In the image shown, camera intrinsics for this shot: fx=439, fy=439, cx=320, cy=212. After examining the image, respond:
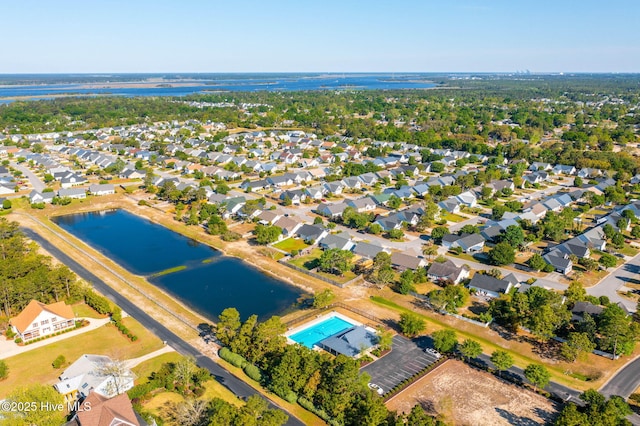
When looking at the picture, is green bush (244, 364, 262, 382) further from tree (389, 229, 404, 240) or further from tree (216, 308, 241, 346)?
tree (389, 229, 404, 240)

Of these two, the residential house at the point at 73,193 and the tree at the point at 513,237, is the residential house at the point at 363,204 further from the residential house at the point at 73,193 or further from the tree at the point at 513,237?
the residential house at the point at 73,193

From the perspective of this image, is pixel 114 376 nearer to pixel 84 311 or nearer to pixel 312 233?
pixel 84 311

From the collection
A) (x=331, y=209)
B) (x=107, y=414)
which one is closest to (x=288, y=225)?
(x=331, y=209)

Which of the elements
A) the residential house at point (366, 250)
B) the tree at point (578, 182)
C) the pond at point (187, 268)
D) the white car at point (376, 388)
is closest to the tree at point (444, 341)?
the white car at point (376, 388)

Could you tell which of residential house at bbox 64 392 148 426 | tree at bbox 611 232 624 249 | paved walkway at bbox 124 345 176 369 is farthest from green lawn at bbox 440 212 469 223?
residential house at bbox 64 392 148 426

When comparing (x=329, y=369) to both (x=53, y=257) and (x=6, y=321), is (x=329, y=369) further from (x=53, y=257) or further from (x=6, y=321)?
(x=53, y=257)
